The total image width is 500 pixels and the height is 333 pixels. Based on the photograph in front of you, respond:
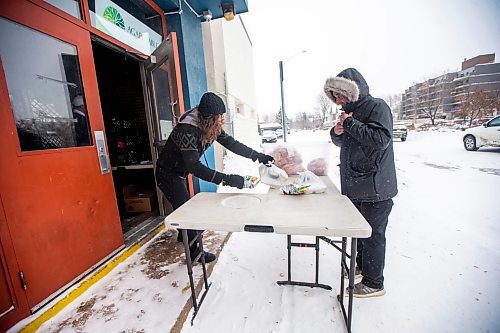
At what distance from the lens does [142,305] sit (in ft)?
6.21

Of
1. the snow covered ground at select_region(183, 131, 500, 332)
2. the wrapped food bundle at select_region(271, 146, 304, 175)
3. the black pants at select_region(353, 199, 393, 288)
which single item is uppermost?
the wrapped food bundle at select_region(271, 146, 304, 175)

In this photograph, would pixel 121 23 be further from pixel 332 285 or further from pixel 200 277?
pixel 332 285

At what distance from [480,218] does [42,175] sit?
17.5 ft

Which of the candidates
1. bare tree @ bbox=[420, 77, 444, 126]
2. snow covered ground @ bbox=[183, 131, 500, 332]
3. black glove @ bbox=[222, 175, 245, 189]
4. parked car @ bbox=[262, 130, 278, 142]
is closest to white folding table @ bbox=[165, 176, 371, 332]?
black glove @ bbox=[222, 175, 245, 189]

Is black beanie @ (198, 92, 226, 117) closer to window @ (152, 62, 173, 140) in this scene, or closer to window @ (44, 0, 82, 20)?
window @ (44, 0, 82, 20)

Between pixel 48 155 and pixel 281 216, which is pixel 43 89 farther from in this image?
pixel 281 216

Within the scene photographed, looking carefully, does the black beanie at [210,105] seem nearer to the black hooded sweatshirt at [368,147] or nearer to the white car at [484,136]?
the black hooded sweatshirt at [368,147]

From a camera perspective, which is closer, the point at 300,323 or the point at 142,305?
the point at 300,323

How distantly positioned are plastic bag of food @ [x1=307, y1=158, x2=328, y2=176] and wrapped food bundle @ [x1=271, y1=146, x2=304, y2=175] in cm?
13

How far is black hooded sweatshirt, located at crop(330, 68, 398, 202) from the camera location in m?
1.62

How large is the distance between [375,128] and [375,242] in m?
0.91

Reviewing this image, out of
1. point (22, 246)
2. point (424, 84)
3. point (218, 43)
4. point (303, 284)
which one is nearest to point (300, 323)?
point (303, 284)

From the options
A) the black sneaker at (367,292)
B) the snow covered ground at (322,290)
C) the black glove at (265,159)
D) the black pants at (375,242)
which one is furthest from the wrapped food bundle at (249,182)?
the black sneaker at (367,292)

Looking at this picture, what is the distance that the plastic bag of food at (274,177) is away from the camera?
206 cm
